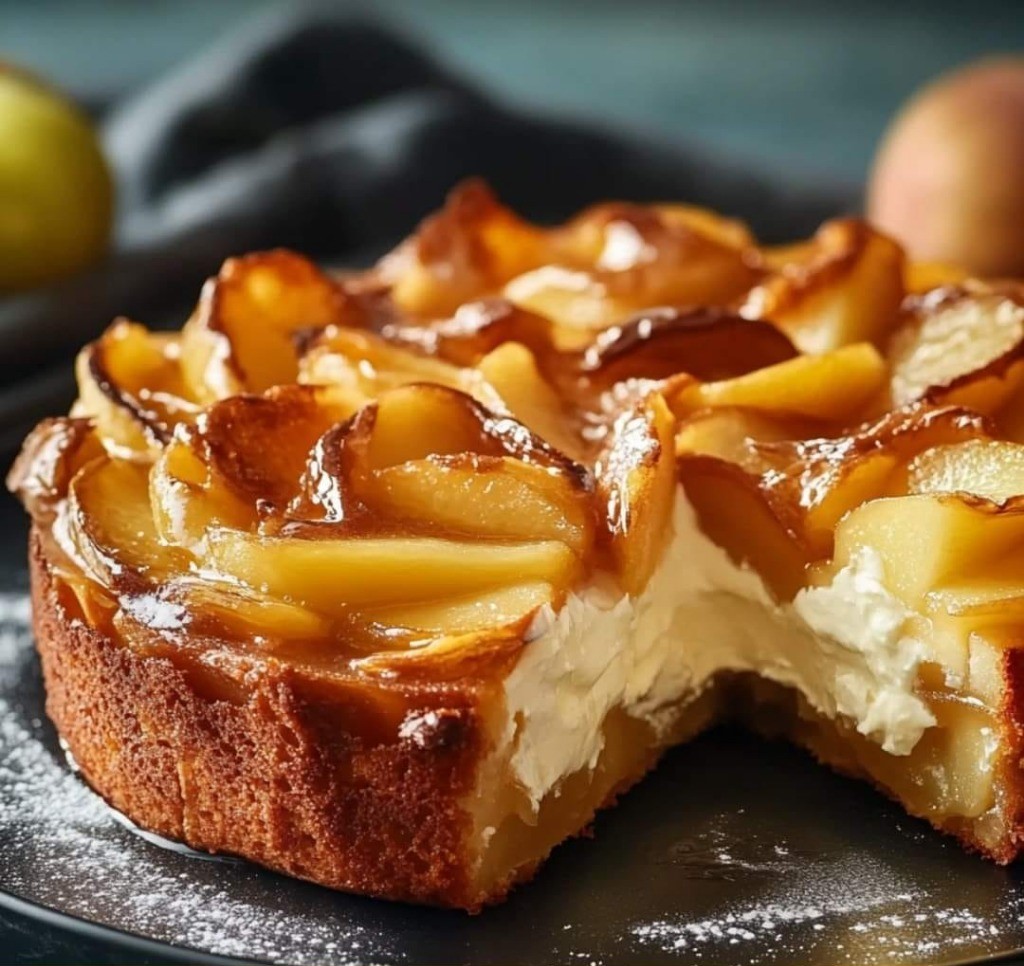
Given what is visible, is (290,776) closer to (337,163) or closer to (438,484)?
(438,484)

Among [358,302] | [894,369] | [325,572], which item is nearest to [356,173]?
[358,302]

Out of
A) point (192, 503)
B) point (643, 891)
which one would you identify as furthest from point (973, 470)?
point (192, 503)

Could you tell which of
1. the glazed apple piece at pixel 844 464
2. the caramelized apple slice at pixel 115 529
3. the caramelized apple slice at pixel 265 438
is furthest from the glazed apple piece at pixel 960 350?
the caramelized apple slice at pixel 115 529

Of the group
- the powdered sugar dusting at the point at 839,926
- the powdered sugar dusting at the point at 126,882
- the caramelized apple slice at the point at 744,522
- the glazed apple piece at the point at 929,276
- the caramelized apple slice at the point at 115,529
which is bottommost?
the powdered sugar dusting at the point at 839,926

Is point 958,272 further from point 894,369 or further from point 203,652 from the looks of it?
point 203,652

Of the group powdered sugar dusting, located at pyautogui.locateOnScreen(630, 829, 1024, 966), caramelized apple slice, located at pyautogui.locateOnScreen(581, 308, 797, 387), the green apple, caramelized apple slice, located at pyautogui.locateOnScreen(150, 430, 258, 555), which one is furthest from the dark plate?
the green apple

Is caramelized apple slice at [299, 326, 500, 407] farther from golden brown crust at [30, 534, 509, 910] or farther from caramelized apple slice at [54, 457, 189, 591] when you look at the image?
golden brown crust at [30, 534, 509, 910]

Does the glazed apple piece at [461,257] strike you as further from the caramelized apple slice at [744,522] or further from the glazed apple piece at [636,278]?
the caramelized apple slice at [744,522]
